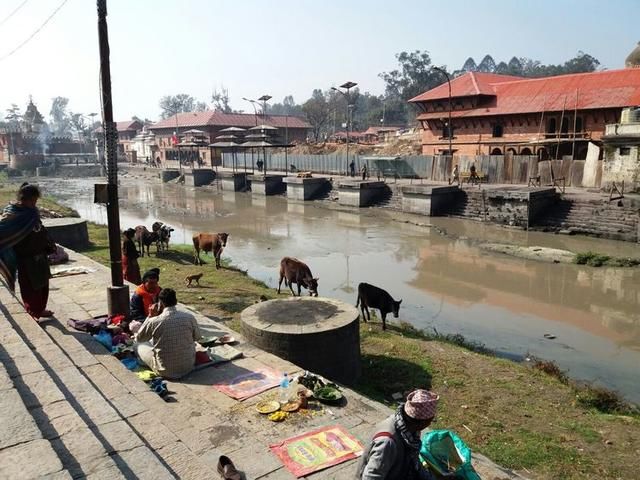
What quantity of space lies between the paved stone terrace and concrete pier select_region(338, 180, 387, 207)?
24.6 metres

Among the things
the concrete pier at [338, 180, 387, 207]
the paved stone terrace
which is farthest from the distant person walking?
the paved stone terrace

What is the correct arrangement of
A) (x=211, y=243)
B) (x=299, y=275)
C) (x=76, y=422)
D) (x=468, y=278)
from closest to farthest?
1. (x=76, y=422)
2. (x=299, y=275)
3. (x=211, y=243)
4. (x=468, y=278)

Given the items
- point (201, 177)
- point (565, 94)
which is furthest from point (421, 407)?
point (201, 177)

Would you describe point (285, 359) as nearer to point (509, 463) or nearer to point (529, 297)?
point (509, 463)

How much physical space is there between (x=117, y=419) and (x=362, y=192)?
27.9m

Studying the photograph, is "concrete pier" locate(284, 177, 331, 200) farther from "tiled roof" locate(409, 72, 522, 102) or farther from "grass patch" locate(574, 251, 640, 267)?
"grass patch" locate(574, 251, 640, 267)

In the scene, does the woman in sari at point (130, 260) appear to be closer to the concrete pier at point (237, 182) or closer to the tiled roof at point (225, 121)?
the concrete pier at point (237, 182)

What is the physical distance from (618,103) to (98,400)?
1315 inches

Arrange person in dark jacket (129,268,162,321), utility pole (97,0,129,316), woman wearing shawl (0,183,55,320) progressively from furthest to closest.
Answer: utility pole (97,0,129,316) → person in dark jacket (129,268,162,321) → woman wearing shawl (0,183,55,320)

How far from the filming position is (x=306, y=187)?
35719 millimetres

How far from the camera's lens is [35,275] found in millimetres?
6949

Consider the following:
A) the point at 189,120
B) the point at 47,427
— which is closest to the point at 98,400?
the point at 47,427

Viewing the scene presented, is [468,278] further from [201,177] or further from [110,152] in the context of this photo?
[201,177]

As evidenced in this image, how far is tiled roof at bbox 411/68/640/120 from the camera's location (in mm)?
30750
